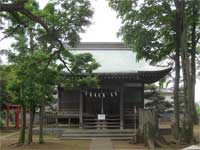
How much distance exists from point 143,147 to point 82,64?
444 centimetres

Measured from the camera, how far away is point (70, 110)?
1224 inches

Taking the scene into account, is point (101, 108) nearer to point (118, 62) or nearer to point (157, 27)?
point (118, 62)

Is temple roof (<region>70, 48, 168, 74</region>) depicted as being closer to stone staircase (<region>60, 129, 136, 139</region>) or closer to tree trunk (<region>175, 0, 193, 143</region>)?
stone staircase (<region>60, 129, 136, 139</region>)

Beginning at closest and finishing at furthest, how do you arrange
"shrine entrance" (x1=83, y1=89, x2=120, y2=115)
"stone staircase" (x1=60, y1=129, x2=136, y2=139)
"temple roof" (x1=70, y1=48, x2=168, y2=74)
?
1. "stone staircase" (x1=60, y1=129, x2=136, y2=139)
2. "temple roof" (x1=70, y1=48, x2=168, y2=74)
3. "shrine entrance" (x1=83, y1=89, x2=120, y2=115)

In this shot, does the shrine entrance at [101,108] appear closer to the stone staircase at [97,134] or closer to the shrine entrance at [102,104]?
the shrine entrance at [102,104]

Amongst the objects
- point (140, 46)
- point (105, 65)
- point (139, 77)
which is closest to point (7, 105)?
point (105, 65)

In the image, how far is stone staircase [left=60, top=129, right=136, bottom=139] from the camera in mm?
24984

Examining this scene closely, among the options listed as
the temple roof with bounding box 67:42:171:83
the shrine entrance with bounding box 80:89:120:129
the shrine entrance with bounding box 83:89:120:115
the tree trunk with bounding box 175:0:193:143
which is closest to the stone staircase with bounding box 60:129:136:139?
the shrine entrance with bounding box 80:89:120:129

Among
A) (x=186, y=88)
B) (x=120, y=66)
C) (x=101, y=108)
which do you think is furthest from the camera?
(x=120, y=66)

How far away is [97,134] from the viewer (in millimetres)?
25859

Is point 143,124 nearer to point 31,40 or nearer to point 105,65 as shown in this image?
point 31,40

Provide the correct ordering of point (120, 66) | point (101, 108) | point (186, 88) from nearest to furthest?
point (186, 88), point (101, 108), point (120, 66)

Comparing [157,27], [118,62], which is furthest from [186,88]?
[118,62]

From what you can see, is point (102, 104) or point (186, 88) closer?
point (186, 88)
